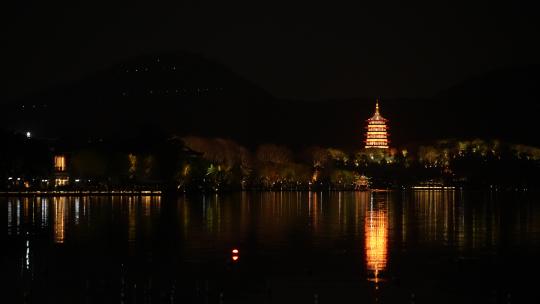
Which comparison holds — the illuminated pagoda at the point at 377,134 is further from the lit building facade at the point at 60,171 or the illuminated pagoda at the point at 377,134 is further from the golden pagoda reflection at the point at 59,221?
the golden pagoda reflection at the point at 59,221

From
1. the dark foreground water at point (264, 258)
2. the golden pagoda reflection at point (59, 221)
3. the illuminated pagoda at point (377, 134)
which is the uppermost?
the illuminated pagoda at point (377, 134)

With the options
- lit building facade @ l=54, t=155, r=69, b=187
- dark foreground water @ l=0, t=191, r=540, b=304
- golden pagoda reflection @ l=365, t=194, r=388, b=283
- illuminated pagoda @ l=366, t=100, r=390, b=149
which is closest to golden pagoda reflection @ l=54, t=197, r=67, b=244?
dark foreground water @ l=0, t=191, r=540, b=304

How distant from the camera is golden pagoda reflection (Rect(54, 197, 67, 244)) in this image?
133 feet

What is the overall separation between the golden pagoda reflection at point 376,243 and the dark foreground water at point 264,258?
2.0 inches

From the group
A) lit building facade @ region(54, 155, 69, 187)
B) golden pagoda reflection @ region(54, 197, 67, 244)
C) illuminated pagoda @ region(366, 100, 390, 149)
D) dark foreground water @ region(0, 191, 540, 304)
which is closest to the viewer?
dark foreground water @ region(0, 191, 540, 304)

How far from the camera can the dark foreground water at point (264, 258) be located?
26906mm

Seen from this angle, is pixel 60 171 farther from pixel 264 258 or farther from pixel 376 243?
pixel 264 258

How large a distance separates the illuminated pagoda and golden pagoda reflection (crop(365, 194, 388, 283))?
11559cm

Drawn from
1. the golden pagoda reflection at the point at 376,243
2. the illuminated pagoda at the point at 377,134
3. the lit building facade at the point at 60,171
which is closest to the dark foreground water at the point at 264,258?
the golden pagoda reflection at the point at 376,243

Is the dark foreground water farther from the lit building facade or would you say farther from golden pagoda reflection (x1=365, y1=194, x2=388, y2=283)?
the lit building facade

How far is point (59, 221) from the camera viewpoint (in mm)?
48719

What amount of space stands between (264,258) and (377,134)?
147m

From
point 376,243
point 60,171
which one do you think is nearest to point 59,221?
point 376,243

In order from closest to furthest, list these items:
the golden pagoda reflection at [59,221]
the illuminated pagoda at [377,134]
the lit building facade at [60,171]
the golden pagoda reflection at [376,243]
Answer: the golden pagoda reflection at [376,243] → the golden pagoda reflection at [59,221] → the lit building facade at [60,171] → the illuminated pagoda at [377,134]
